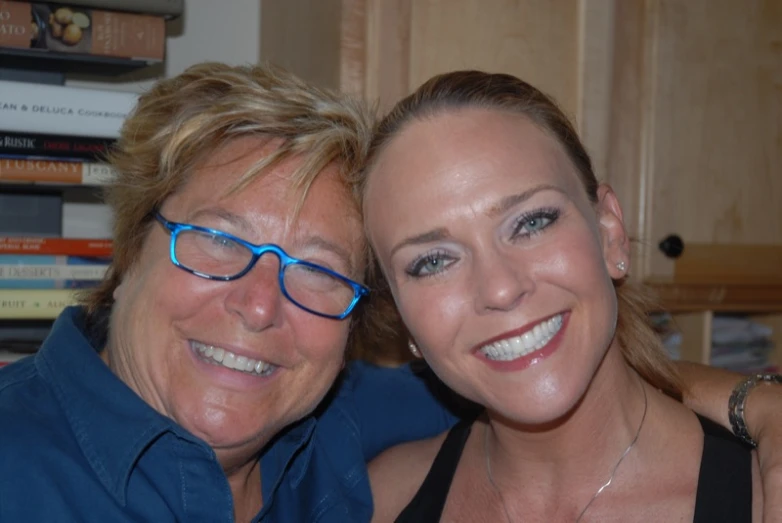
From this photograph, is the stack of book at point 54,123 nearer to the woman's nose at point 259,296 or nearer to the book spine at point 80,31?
the book spine at point 80,31

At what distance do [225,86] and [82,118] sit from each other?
445 millimetres

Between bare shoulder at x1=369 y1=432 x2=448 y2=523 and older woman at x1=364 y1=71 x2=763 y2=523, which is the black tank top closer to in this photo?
older woman at x1=364 y1=71 x2=763 y2=523

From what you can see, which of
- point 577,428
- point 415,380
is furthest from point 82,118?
point 577,428

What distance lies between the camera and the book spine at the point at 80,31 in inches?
60.6

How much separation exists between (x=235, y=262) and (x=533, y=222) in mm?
423

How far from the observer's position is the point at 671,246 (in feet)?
6.93

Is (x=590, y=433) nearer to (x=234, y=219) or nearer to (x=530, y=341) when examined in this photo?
(x=530, y=341)

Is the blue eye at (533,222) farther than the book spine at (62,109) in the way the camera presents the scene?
No

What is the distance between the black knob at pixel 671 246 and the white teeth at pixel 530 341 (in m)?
1.04

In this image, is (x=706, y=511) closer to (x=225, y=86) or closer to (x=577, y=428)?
(x=577, y=428)

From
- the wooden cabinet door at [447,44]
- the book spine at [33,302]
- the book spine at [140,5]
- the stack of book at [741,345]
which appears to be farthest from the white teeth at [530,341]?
the stack of book at [741,345]

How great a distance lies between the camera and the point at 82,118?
162cm

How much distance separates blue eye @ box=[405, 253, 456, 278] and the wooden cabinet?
2.28 ft

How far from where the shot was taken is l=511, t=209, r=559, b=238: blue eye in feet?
3.86
